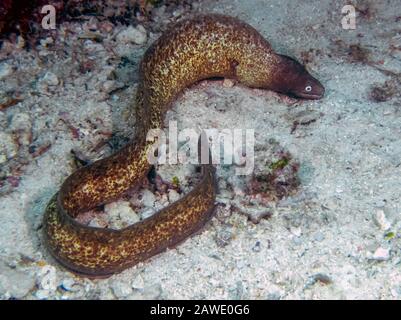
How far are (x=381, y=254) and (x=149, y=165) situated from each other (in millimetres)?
2610

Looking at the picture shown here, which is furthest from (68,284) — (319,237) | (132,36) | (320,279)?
(132,36)

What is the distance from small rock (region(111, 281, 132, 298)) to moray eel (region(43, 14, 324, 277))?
0.15 metres

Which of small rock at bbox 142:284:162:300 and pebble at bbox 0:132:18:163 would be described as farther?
pebble at bbox 0:132:18:163

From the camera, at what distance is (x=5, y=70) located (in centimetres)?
596

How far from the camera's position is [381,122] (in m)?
5.27

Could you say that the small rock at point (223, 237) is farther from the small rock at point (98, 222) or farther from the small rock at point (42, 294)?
the small rock at point (42, 294)

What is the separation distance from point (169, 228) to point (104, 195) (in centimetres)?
94

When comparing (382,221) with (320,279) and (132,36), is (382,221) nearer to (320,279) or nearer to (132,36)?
(320,279)

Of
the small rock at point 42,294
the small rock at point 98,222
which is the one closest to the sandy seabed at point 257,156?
the small rock at point 42,294

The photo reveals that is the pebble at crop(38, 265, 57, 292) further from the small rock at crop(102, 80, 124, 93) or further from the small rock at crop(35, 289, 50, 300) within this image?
the small rock at crop(102, 80, 124, 93)

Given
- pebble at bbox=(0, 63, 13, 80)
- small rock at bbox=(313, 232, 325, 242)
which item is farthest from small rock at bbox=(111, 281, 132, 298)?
pebble at bbox=(0, 63, 13, 80)

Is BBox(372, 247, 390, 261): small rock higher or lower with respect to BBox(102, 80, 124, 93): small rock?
lower

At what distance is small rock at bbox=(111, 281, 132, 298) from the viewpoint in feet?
12.6
